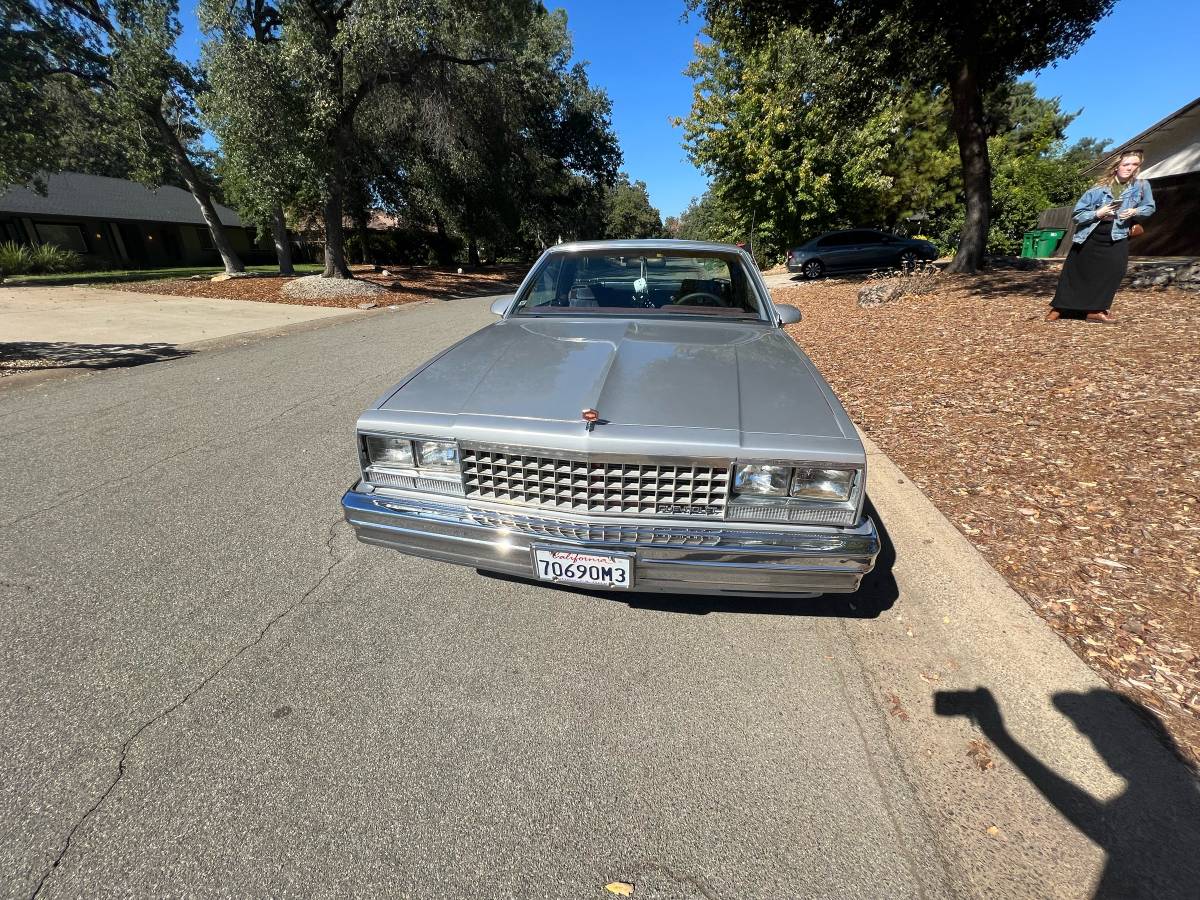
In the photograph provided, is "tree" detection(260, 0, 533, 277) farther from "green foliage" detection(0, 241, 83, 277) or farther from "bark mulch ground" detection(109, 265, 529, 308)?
"green foliage" detection(0, 241, 83, 277)

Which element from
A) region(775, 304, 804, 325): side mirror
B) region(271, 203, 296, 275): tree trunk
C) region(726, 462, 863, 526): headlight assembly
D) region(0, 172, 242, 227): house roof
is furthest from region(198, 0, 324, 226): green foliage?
region(0, 172, 242, 227): house roof

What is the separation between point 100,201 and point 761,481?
4175 cm

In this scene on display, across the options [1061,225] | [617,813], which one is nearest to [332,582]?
[617,813]

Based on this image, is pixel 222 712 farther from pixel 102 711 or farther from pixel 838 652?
pixel 838 652

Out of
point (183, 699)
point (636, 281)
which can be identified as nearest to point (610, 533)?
point (183, 699)

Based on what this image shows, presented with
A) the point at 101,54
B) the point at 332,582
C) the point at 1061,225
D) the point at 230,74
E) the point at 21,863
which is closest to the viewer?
the point at 21,863

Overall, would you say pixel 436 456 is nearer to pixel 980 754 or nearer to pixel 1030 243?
pixel 980 754

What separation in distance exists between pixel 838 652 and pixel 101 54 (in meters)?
24.1

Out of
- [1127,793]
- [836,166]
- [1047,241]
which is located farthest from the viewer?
[836,166]

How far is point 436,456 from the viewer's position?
228 centimetres

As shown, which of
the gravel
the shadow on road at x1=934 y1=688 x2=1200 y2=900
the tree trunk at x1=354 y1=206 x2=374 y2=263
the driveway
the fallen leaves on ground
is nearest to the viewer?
the shadow on road at x1=934 y1=688 x2=1200 y2=900

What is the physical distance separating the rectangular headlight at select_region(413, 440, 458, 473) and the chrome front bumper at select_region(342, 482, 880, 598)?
0.16 m

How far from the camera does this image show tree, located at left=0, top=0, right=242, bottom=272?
48.3 feet

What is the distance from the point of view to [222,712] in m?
2.01
